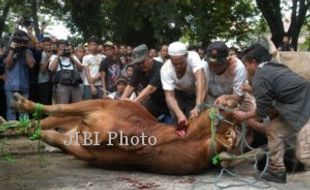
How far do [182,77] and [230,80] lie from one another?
596mm

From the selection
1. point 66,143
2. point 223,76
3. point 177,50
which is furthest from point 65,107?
point 223,76

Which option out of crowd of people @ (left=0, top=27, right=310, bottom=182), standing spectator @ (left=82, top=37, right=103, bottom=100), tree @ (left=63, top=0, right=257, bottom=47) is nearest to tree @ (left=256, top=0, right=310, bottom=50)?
tree @ (left=63, top=0, right=257, bottom=47)

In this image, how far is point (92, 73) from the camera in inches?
416

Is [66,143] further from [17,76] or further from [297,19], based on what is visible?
[297,19]

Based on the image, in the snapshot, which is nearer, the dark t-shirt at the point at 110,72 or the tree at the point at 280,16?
the dark t-shirt at the point at 110,72

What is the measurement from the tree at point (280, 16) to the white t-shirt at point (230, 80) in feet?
55.3

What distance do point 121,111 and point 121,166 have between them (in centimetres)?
68

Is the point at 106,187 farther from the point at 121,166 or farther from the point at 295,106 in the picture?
the point at 295,106

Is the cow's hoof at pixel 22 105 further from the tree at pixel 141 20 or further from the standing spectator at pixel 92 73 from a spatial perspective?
the tree at pixel 141 20

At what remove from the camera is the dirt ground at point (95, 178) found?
5.60 m

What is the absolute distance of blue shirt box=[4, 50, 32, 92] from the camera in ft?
30.1

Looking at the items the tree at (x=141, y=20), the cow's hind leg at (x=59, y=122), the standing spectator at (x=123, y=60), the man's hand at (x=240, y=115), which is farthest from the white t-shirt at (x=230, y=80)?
the tree at (x=141, y=20)

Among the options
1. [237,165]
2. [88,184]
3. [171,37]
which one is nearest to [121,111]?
[88,184]

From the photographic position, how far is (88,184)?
5.59 m
